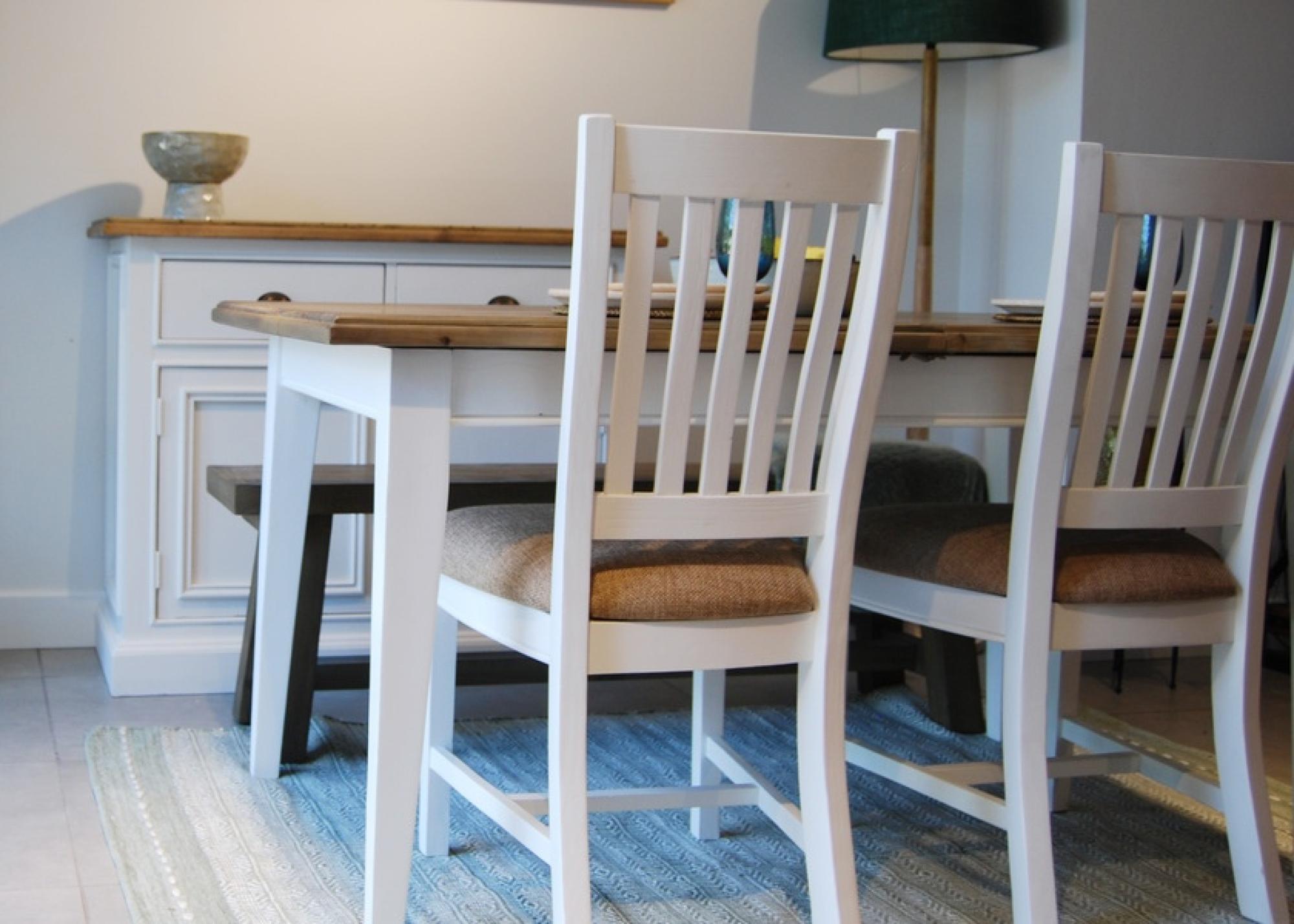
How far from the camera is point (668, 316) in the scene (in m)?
1.85

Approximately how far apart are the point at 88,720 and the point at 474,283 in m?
→ 1.04

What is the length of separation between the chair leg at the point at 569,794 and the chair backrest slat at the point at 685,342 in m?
0.22

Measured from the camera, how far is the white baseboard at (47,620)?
10.9 ft

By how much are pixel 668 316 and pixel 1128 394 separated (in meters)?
0.51

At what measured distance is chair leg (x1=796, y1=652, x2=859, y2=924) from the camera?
1.75 metres

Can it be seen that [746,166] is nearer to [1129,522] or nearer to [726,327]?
[726,327]

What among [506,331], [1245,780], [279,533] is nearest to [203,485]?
[279,533]

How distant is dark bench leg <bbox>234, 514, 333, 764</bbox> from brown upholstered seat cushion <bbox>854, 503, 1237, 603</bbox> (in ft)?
2.98

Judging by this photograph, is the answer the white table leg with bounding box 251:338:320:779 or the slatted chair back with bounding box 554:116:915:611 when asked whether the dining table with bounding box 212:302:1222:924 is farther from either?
the white table leg with bounding box 251:338:320:779

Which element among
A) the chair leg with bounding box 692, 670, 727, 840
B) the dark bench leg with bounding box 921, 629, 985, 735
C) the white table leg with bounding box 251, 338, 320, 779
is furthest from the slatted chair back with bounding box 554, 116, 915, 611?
the dark bench leg with bounding box 921, 629, 985, 735

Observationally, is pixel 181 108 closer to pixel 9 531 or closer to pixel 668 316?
pixel 9 531

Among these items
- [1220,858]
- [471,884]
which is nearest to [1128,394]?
[1220,858]

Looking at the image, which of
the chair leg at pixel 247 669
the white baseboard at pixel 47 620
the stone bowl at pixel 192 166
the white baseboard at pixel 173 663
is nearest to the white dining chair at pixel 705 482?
the chair leg at pixel 247 669

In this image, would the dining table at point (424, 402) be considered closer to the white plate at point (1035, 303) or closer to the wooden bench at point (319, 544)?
the white plate at point (1035, 303)
